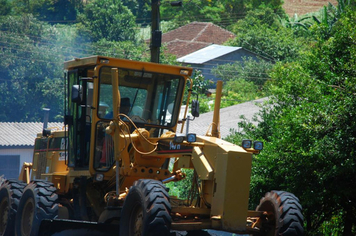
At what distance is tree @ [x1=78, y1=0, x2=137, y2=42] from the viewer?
190 ft

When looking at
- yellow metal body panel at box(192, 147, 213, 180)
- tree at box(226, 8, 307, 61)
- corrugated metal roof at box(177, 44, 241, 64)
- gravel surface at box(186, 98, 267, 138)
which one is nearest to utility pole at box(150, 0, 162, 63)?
yellow metal body panel at box(192, 147, 213, 180)

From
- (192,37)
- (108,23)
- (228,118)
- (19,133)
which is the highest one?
(108,23)

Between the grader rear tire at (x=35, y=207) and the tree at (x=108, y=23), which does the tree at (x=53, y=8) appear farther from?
Result: the grader rear tire at (x=35, y=207)

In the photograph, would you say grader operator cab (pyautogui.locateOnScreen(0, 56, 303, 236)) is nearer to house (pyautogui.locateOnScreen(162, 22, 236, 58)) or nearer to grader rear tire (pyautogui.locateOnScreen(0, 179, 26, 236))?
grader rear tire (pyautogui.locateOnScreen(0, 179, 26, 236))

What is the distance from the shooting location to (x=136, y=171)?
33.1 feet

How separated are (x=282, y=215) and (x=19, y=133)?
3299cm

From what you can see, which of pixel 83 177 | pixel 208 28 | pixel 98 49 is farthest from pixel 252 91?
pixel 83 177

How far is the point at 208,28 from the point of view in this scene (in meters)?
69.8

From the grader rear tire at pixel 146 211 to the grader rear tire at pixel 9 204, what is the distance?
10.4 ft

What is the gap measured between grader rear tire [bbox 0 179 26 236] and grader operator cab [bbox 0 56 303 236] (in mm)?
18

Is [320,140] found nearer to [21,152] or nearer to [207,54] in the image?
[21,152]

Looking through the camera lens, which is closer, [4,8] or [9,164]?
[9,164]

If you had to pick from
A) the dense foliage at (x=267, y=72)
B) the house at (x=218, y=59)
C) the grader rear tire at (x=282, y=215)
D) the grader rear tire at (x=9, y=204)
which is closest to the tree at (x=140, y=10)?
the dense foliage at (x=267, y=72)

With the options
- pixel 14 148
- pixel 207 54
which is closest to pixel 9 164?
pixel 14 148
